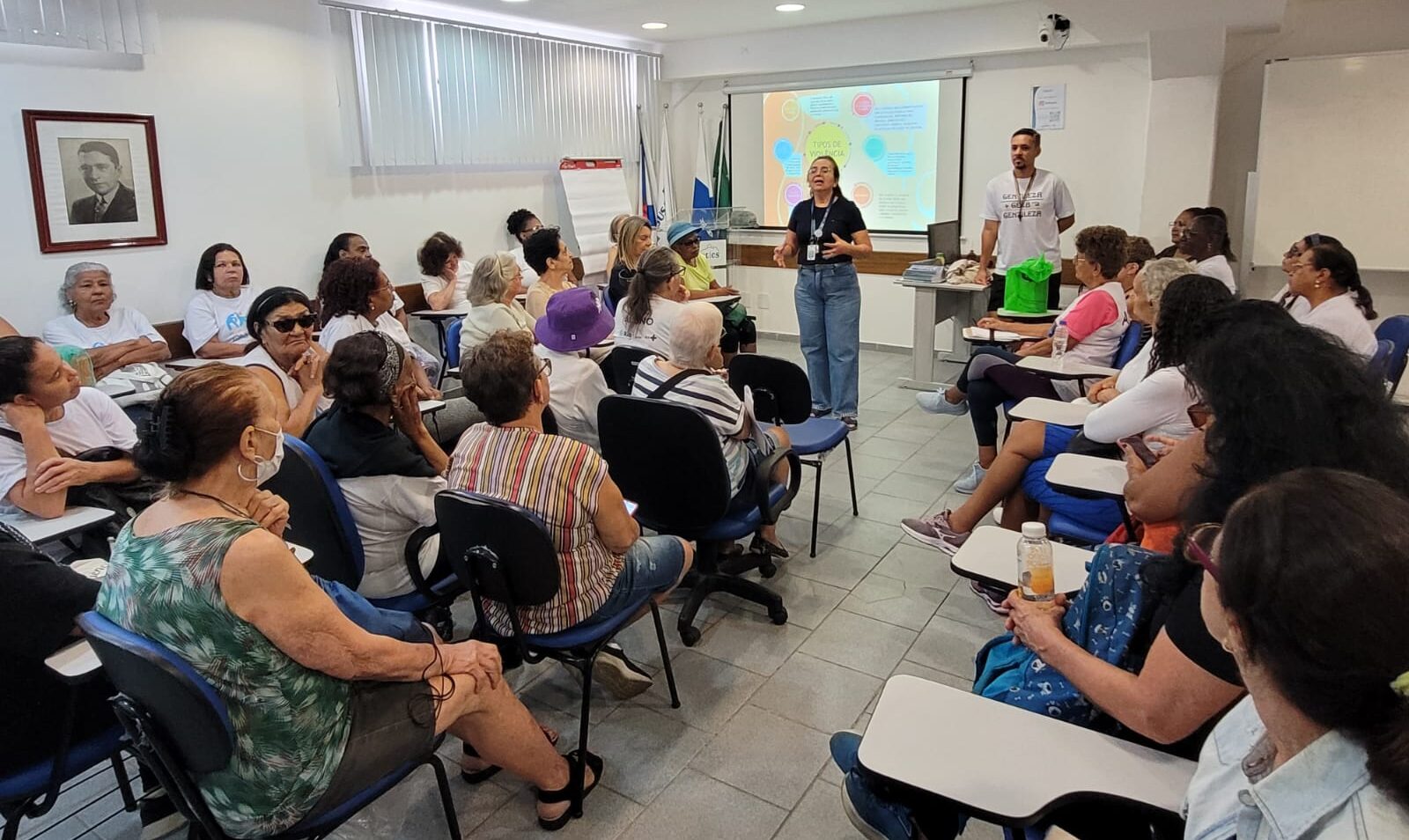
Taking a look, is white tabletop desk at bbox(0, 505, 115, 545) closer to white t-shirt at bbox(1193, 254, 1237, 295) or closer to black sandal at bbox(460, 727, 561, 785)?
black sandal at bbox(460, 727, 561, 785)

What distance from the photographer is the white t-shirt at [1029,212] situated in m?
5.38

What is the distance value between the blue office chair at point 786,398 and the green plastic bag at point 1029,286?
189cm

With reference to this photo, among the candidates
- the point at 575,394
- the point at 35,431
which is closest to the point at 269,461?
the point at 35,431

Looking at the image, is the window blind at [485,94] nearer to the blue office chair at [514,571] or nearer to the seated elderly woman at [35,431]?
the seated elderly woman at [35,431]

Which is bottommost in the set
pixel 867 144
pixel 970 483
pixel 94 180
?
pixel 970 483

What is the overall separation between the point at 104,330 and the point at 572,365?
8.67 feet

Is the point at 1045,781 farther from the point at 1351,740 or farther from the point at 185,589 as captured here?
the point at 185,589

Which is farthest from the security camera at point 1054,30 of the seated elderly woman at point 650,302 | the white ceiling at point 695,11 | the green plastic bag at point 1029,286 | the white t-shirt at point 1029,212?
the seated elderly woman at point 650,302

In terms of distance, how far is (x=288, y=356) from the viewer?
116 inches

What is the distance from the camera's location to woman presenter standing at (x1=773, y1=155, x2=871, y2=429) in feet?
16.7

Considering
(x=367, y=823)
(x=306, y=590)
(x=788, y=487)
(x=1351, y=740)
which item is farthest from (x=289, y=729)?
(x=788, y=487)

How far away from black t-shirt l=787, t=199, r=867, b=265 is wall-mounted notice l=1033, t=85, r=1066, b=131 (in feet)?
7.03

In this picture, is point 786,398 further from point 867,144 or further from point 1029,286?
point 867,144

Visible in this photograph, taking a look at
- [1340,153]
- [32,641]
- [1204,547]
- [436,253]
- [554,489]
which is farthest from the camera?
[436,253]
